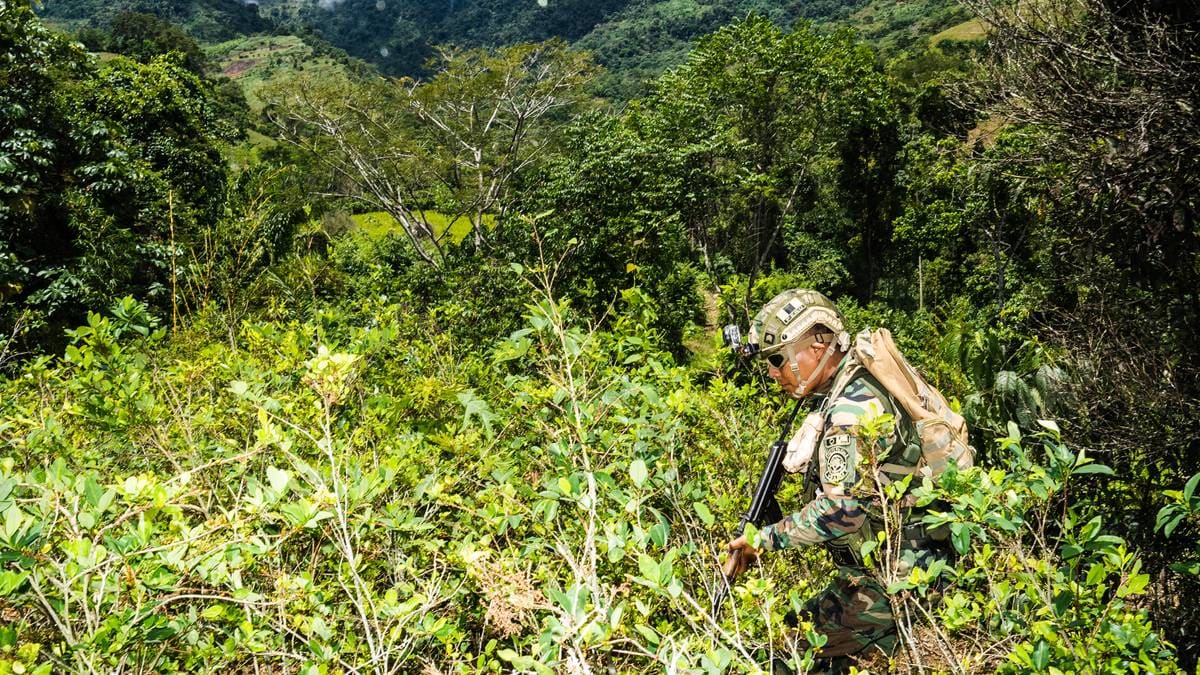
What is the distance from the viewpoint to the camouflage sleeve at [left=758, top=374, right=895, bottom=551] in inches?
83.0

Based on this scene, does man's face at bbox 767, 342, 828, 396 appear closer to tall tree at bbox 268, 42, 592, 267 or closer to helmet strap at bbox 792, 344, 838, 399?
helmet strap at bbox 792, 344, 838, 399

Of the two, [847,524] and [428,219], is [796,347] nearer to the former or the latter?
[847,524]

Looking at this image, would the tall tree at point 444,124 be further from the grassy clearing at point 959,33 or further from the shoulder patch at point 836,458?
the grassy clearing at point 959,33

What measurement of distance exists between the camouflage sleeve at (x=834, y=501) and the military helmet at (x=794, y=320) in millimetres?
337

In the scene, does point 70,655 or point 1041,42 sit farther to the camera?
point 1041,42

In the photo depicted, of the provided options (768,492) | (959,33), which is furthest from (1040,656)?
(959,33)

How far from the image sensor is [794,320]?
7.91 feet

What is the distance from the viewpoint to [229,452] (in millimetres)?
2543

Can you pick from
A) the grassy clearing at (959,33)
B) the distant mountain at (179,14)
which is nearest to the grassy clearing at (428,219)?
the grassy clearing at (959,33)

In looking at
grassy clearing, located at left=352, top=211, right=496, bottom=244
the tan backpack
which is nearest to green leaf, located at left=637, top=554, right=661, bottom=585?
the tan backpack

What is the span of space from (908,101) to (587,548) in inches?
1308

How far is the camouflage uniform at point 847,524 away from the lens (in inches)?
83.6

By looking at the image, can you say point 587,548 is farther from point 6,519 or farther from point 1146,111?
point 1146,111

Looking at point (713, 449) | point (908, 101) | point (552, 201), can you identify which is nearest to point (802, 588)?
point (713, 449)
